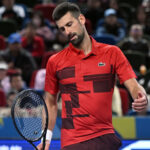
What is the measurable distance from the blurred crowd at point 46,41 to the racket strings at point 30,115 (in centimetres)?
326

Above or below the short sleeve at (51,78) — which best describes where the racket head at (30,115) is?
below

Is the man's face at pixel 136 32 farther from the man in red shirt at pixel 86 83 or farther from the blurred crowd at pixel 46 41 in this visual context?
the man in red shirt at pixel 86 83

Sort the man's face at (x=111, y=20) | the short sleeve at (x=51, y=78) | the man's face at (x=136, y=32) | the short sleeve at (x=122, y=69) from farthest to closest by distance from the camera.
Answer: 1. the man's face at (x=111, y=20)
2. the man's face at (x=136, y=32)
3. the short sleeve at (x=51, y=78)
4. the short sleeve at (x=122, y=69)

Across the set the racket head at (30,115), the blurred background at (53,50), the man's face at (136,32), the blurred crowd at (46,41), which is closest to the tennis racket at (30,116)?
the racket head at (30,115)

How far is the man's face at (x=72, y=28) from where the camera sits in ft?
10.7

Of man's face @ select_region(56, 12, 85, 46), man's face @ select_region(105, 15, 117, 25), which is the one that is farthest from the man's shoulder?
man's face @ select_region(105, 15, 117, 25)

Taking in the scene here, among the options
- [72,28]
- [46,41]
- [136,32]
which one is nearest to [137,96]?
[72,28]

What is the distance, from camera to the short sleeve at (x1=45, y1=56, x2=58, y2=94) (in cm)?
341

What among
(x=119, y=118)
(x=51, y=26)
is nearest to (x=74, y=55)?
(x=119, y=118)

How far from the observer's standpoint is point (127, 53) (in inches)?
326

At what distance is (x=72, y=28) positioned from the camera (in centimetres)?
326

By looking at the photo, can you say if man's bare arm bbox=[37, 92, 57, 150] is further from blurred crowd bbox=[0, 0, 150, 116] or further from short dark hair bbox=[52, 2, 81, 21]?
blurred crowd bbox=[0, 0, 150, 116]

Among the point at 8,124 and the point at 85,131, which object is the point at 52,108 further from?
the point at 8,124

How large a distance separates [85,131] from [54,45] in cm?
651
